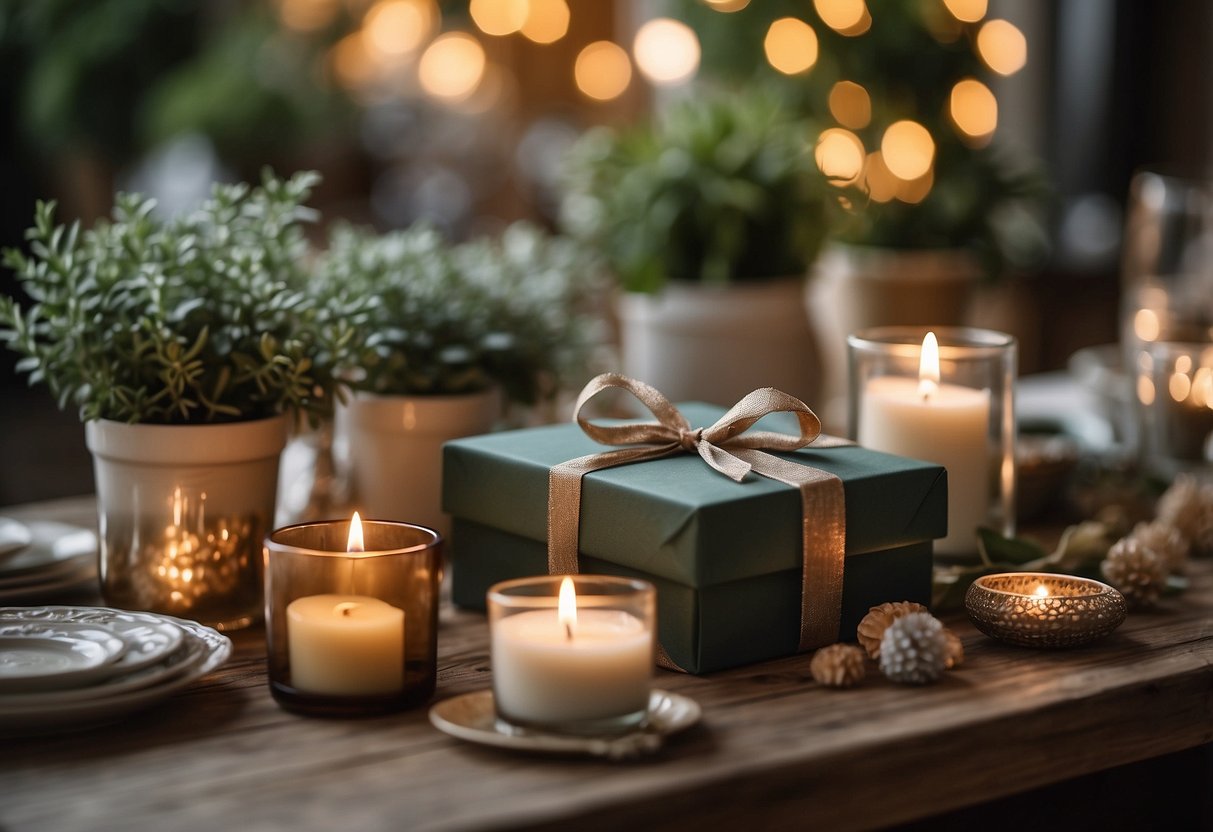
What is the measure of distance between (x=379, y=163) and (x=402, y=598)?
5134 mm

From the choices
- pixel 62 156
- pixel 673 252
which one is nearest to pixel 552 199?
pixel 62 156

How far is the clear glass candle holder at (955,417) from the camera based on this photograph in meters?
1.06

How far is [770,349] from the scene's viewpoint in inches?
57.1

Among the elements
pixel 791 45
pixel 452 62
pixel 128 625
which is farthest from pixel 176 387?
pixel 452 62

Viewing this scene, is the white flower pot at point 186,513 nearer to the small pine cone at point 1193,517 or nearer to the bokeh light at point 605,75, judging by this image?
the small pine cone at point 1193,517

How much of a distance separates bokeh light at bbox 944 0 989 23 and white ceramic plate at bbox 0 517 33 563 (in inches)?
59.6

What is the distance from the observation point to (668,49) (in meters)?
2.15

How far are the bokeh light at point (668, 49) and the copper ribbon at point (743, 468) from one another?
51.5 inches

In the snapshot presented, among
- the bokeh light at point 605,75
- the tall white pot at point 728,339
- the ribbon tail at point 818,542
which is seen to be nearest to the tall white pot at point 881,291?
the tall white pot at point 728,339

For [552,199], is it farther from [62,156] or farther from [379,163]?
[62,156]

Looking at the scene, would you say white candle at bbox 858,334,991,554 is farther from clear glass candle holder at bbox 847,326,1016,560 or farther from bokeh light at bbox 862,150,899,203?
bokeh light at bbox 862,150,899,203

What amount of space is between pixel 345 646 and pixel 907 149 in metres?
1.46

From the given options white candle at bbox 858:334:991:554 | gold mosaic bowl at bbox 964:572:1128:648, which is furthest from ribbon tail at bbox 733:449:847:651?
white candle at bbox 858:334:991:554

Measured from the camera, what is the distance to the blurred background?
1.96 metres
